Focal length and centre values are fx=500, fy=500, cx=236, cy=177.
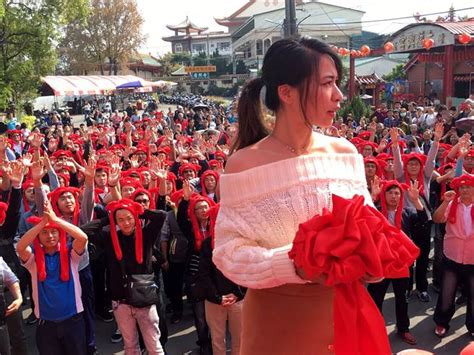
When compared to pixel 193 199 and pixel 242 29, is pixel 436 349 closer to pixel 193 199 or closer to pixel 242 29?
pixel 193 199

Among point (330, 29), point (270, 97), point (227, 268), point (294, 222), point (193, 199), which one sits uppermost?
point (330, 29)

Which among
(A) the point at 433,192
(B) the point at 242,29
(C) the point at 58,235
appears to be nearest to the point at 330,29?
(B) the point at 242,29

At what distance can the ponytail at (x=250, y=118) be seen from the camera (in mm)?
1807

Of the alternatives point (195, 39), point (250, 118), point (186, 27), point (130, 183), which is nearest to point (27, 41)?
point (130, 183)

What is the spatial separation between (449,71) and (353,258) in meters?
20.4

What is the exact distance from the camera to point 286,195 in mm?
1538

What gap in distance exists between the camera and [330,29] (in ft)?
167

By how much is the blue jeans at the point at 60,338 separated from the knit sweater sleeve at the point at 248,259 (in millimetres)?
2705

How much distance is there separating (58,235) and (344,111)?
14758 mm

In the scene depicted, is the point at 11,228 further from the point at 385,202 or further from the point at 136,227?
the point at 385,202

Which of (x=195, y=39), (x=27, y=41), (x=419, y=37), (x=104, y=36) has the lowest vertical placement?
(x=419, y=37)

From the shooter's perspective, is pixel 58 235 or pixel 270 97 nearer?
pixel 270 97

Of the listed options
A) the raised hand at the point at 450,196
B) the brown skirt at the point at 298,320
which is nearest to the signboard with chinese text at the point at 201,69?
the raised hand at the point at 450,196

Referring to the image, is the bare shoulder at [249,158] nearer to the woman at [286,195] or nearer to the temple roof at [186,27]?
the woman at [286,195]
